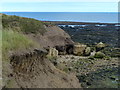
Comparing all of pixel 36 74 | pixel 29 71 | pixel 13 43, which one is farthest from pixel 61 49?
pixel 13 43

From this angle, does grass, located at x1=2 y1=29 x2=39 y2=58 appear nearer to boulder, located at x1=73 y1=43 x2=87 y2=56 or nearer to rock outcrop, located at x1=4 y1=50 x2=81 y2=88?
rock outcrop, located at x1=4 y1=50 x2=81 y2=88

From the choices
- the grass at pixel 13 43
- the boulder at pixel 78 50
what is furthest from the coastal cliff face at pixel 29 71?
the boulder at pixel 78 50

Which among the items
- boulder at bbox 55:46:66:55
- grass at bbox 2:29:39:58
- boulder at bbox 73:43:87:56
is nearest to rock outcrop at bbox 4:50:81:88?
grass at bbox 2:29:39:58

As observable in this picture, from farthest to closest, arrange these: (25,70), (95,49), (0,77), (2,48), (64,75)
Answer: (95,49), (64,75), (25,70), (2,48), (0,77)

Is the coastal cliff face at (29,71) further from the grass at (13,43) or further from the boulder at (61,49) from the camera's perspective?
the boulder at (61,49)

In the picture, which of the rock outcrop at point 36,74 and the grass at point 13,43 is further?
the grass at point 13,43

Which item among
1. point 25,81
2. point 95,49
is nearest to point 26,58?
point 25,81

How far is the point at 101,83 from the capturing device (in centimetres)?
1781

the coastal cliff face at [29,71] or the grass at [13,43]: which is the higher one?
the grass at [13,43]

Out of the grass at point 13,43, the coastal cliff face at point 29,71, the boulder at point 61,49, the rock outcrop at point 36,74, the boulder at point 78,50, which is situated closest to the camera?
the coastal cliff face at point 29,71

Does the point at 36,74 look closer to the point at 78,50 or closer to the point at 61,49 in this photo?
the point at 61,49

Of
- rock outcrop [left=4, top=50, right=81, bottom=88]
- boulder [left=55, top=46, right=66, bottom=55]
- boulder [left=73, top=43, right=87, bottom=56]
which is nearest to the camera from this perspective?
rock outcrop [left=4, top=50, right=81, bottom=88]

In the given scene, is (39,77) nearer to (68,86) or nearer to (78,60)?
(68,86)

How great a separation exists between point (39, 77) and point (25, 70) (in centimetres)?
73
